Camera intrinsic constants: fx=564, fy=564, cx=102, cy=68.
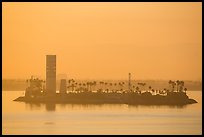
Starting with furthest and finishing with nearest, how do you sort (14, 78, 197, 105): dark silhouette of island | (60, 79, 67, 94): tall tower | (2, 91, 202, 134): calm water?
(60, 79, 67, 94): tall tower < (14, 78, 197, 105): dark silhouette of island < (2, 91, 202, 134): calm water

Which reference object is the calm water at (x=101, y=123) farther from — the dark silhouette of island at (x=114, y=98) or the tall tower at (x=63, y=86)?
the tall tower at (x=63, y=86)

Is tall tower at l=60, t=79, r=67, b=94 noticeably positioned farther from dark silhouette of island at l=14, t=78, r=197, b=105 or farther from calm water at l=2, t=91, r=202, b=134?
calm water at l=2, t=91, r=202, b=134

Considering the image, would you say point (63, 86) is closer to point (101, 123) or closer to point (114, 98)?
point (114, 98)

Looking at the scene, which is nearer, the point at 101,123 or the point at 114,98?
the point at 101,123

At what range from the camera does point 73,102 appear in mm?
56844

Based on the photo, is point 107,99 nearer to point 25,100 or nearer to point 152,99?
point 152,99

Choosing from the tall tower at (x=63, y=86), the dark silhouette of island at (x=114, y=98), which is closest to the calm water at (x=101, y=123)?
the dark silhouette of island at (x=114, y=98)

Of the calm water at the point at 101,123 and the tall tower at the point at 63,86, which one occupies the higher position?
the tall tower at the point at 63,86

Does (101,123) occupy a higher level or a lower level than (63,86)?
lower

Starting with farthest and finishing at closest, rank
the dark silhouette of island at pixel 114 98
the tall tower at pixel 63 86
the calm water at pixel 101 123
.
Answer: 1. the tall tower at pixel 63 86
2. the dark silhouette of island at pixel 114 98
3. the calm water at pixel 101 123

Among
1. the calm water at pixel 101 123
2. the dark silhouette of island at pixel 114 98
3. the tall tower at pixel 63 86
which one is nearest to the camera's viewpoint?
the calm water at pixel 101 123

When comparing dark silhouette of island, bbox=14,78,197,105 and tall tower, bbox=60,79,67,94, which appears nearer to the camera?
dark silhouette of island, bbox=14,78,197,105

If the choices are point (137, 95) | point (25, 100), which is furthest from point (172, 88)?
point (25, 100)

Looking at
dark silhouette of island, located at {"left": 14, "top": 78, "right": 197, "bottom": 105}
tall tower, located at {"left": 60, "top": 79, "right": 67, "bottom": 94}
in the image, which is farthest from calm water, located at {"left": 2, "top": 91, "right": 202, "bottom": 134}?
tall tower, located at {"left": 60, "top": 79, "right": 67, "bottom": 94}
